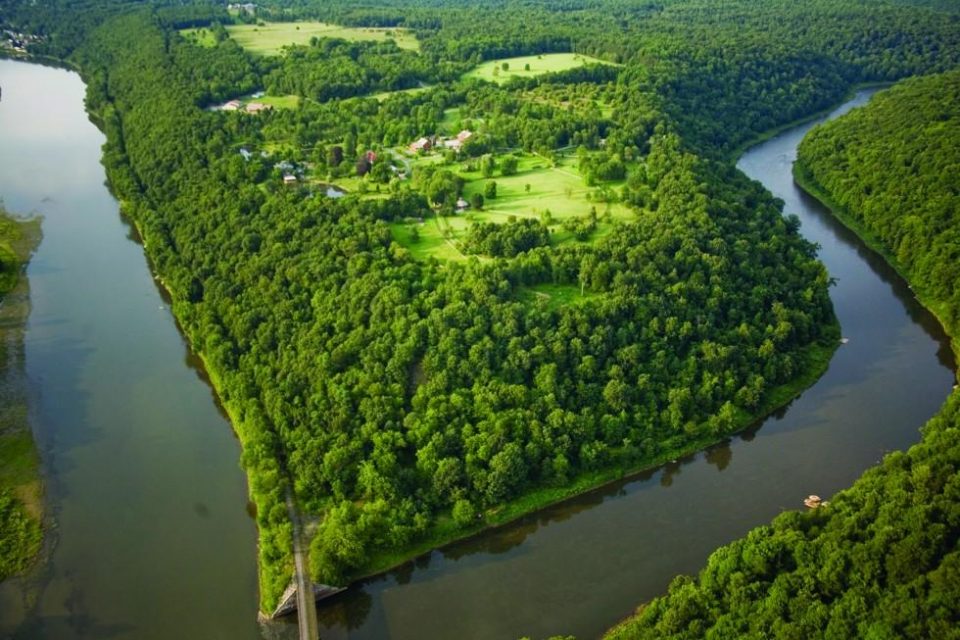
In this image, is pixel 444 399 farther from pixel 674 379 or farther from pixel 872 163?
pixel 872 163

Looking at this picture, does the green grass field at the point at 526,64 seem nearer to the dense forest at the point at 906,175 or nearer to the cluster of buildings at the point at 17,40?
the dense forest at the point at 906,175

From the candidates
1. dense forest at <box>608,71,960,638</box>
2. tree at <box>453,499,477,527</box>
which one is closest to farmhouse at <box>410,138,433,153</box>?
tree at <box>453,499,477,527</box>

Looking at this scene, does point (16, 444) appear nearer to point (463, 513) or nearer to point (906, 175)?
point (463, 513)

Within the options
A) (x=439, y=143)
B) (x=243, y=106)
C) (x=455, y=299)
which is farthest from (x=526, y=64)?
(x=455, y=299)

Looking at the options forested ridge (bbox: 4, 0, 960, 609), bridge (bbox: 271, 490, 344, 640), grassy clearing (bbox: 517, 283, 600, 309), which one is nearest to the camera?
bridge (bbox: 271, 490, 344, 640)

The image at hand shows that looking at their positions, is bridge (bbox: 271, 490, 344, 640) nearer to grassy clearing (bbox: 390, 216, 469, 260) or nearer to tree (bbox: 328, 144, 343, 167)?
grassy clearing (bbox: 390, 216, 469, 260)
